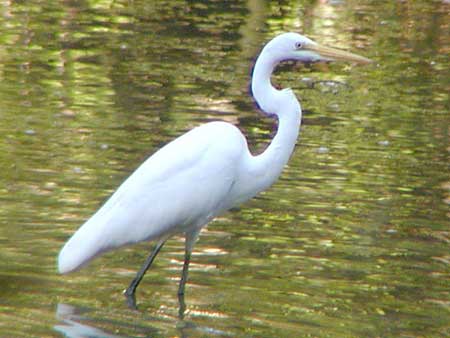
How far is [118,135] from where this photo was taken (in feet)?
34.3

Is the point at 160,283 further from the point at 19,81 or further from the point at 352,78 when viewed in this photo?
the point at 352,78

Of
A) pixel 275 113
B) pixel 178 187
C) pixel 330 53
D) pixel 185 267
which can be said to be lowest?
pixel 185 267

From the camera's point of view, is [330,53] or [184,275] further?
[330,53]

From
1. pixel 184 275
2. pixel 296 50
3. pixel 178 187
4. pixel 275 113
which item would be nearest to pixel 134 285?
pixel 184 275

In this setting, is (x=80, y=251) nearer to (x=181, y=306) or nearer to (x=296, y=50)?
(x=181, y=306)

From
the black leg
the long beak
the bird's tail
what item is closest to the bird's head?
the long beak

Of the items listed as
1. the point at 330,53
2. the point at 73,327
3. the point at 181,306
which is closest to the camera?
the point at 73,327

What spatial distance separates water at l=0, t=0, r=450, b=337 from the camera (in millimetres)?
6637

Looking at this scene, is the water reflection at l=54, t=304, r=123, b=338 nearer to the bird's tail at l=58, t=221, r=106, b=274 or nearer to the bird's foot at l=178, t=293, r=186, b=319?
the bird's tail at l=58, t=221, r=106, b=274

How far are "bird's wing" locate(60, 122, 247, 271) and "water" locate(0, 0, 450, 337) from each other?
0.39 meters

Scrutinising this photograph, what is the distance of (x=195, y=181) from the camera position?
6906 mm

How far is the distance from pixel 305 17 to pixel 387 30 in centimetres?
120

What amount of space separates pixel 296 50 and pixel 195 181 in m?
0.96

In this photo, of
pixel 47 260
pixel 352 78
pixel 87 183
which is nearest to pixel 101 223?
pixel 47 260
